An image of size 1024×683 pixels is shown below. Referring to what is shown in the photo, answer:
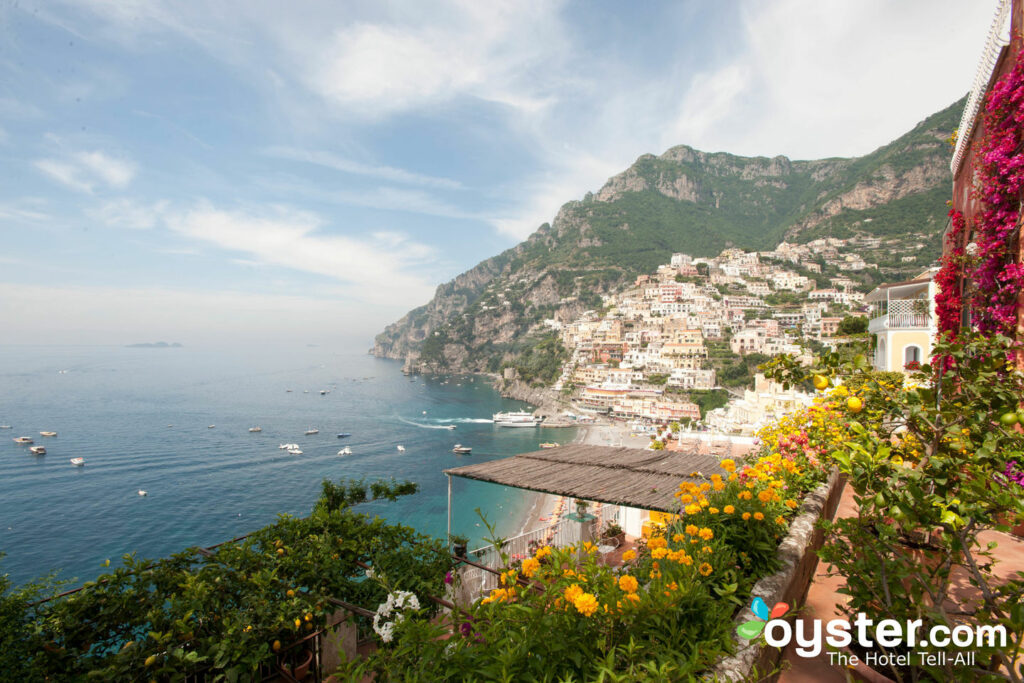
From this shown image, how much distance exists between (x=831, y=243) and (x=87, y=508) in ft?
356

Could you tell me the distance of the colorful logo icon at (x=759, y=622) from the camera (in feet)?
3.93

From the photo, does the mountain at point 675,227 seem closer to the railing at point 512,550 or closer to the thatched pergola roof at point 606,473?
the railing at point 512,550

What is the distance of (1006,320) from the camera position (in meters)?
3.65

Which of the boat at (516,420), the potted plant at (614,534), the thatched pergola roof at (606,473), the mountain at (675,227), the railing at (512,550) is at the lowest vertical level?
the boat at (516,420)

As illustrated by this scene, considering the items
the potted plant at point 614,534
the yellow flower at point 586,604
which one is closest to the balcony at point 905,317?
the potted plant at point 614,534

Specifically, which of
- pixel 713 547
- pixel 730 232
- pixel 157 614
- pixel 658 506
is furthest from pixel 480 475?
pixel 730 232

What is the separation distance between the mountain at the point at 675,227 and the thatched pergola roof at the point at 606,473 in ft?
224

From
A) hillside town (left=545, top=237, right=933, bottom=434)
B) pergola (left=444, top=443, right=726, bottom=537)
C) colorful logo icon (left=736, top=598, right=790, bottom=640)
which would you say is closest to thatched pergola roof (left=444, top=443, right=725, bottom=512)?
pergola (left=444, top=443, right=726, bottom=537)

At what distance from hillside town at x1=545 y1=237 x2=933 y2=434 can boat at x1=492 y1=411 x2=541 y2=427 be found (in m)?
9.12

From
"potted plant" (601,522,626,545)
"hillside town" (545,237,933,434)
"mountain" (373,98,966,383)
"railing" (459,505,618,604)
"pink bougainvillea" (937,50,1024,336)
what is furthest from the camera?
"mountain" (373,98,966,383)

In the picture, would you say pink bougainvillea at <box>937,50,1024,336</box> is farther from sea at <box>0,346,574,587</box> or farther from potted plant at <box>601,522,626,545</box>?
sea at <box>0,346,574,587</box>

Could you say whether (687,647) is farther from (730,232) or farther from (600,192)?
(600,192)

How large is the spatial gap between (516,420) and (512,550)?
1818 inches

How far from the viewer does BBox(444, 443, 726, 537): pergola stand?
4711mm
